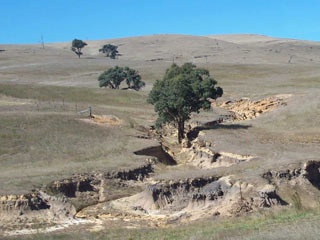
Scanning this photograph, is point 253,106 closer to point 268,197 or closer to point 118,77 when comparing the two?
point 118,77

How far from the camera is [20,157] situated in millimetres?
33625

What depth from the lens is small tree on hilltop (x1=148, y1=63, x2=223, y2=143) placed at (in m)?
41.4

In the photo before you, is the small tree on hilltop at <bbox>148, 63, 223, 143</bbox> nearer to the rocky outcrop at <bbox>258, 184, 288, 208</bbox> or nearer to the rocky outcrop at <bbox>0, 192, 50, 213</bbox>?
the rocky outcrop at <bbox>0, 192, 50, 213</bbox>

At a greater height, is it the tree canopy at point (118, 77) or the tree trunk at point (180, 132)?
the tree canopy at point (118, 77)

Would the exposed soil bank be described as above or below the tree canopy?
below

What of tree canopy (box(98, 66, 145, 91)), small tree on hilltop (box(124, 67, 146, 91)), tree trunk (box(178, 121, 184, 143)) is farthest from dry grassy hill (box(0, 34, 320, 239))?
small tree on hilltop (box(124, 67, 146, 91))

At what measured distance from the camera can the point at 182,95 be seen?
135ft

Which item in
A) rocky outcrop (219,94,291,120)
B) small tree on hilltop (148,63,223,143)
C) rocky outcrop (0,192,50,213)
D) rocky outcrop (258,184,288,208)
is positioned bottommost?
rocky outcrop (0,192,50,213)

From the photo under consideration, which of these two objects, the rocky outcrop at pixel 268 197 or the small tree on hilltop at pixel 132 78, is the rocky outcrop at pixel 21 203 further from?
the small tree on hilltop at pixel 132 78

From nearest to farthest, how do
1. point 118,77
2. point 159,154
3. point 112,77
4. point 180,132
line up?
1. point 159,154
2. point 180,132
3. point 112,77
4. point 118,77

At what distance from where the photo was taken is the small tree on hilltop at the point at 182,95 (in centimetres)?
4141

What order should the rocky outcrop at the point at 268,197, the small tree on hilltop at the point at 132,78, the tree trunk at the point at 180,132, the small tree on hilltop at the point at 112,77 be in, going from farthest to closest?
the small tree on hilltop at the point at 132,78
the small tree on hilltop at the point at 112,77
the tree trunk at the point at 180,132
the rocky outcrop at the point at 268,197

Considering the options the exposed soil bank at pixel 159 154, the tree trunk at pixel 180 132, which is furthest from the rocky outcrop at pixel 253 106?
the exposed soil bank at pixel 159 154

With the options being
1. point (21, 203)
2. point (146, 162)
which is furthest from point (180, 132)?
point (21, 203)
